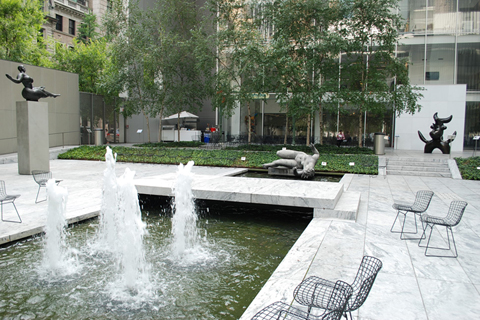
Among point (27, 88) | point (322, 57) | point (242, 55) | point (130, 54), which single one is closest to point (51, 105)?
point (130, 54)

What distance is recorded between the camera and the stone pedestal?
1442cm

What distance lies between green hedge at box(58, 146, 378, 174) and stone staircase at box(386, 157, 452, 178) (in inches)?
33.0

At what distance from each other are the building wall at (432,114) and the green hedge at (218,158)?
8.04 meters

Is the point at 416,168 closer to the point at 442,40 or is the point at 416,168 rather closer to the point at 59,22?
the point at 442,40

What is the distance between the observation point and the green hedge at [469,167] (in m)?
15.2

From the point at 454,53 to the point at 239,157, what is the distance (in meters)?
18.0

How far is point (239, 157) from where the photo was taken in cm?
1922

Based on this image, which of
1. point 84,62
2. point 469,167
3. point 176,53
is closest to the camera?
point 469,167

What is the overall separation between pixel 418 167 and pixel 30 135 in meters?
17.1

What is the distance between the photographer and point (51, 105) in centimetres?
2373

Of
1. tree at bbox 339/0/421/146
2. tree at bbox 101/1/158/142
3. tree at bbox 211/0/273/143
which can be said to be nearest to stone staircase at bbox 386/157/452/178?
tree at bbox 339/0/421/146

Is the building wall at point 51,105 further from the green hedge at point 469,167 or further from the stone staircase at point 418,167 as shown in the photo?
the green hedge at point 469,167

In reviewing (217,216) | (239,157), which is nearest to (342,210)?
(217,216)

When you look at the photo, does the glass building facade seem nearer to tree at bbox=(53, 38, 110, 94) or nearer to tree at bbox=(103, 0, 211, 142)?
tree at bbox=(103, 0, 211, 142)
